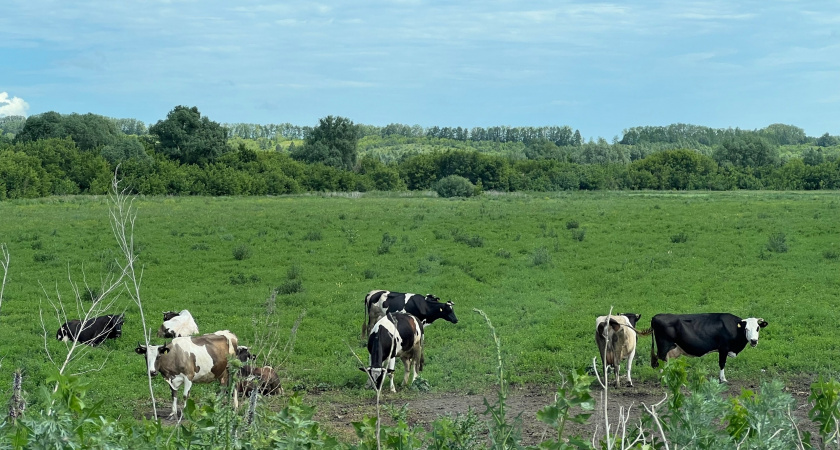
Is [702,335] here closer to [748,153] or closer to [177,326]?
[177,326]

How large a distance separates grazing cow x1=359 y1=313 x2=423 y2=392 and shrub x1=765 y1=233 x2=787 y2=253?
16.4 metres

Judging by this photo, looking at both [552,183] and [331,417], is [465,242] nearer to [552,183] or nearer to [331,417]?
[331,417]

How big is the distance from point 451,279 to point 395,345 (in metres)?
9.09

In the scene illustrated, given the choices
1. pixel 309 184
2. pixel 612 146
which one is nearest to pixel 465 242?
pixel 309 184

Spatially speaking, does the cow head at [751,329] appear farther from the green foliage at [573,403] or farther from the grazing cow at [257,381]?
the green foliage at [573,403]

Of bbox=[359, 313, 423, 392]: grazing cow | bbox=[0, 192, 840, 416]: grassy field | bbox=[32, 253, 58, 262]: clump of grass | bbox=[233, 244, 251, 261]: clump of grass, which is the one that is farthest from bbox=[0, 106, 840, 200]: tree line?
bbox=[359, 313, 423, 392]: grazing cow

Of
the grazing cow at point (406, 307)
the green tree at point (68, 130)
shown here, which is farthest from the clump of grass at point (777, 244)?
the green tree at point (68, 130)

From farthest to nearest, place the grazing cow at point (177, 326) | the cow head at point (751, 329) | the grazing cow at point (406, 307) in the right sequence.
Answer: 1. the grazing cow at point (406, 307)
2. the grazing cow at point (177, 326)
3. the cow head at point (751, 329)

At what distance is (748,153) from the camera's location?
99.4m

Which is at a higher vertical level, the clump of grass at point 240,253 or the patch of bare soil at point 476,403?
the clump of grass at point 240,253

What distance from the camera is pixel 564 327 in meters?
15.5

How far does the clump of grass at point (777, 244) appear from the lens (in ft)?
80.8

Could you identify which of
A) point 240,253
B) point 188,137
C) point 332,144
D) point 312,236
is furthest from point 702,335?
Answer: point 332,144

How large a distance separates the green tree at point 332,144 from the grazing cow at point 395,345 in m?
85.3
